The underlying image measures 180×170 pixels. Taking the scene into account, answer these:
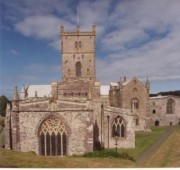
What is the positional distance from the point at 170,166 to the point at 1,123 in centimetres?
Answer: 2056

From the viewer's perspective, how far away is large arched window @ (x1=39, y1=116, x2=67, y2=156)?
16578 millimetres

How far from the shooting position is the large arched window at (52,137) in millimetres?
16578

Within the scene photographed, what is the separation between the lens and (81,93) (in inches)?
1224

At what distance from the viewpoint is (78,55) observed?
1417 inches

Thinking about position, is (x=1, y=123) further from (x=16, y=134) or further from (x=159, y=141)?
(x=159, y=141)

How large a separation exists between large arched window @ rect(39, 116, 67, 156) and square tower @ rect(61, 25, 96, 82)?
1893 cm

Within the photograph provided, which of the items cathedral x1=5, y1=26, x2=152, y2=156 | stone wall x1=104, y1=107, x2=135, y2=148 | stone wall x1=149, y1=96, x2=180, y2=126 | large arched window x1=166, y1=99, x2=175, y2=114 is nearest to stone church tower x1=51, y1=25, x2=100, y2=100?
cathedral x1=5, y1=26, x2=152, y2=156

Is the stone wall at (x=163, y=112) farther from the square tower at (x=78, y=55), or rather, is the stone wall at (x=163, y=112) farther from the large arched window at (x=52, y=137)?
the large arched window at (x=52, y=137)

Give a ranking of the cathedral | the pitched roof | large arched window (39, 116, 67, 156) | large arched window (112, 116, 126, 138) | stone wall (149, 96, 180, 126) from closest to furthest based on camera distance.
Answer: the cathedral, large arched window (39, 116, 67, 156), large arched window (112, 116, 126, 138), stone wall (149, 96, 180, 126), the pitched roof

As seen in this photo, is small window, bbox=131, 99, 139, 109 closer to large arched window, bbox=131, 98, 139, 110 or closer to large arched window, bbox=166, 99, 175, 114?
large arched window, bbox=131, 98, 139, 110

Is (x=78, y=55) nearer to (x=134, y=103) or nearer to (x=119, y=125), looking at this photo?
(x=134, y=103)

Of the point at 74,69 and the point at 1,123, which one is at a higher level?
the point at 74,69

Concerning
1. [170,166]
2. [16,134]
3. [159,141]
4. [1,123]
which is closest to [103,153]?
[170,166]

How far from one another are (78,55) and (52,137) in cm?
2034
